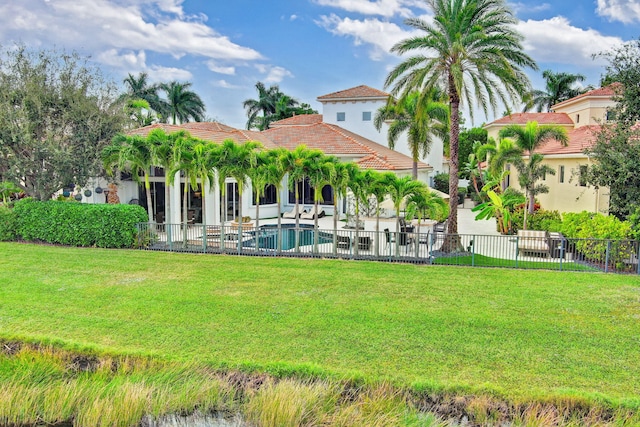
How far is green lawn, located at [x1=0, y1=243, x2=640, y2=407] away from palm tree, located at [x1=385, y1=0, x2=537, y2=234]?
7011mm

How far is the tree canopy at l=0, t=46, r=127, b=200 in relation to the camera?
67.0 ft

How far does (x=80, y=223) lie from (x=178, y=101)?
3381 centimetres

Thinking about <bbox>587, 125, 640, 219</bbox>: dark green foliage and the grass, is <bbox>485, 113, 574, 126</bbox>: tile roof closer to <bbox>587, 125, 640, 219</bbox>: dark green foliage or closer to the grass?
<bbox>587, 125, 640, 219</bbox>: dark green foliage

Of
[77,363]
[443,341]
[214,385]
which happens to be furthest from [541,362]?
[77,363]

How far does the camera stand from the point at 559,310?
37.1 feet

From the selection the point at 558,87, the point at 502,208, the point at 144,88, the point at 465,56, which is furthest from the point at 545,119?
the point at 144,88

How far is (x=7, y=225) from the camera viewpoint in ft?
67.1

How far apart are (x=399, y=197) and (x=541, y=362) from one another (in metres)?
9.59

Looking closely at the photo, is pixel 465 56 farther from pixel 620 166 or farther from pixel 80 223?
pixel 80 223

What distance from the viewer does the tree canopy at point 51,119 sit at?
67.0ft

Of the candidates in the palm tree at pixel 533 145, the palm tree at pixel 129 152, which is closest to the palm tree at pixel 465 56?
the palm tree at pixel 533 145

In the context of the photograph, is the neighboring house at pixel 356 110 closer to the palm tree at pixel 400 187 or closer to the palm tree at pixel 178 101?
the palm tree at pixel 178 101

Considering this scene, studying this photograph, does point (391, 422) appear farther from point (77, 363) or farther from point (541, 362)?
point (77, 363)

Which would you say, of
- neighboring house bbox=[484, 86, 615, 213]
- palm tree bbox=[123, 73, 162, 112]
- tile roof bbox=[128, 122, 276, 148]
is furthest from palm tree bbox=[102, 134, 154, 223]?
palm tree bbox=[123, 73, 162, 112]
